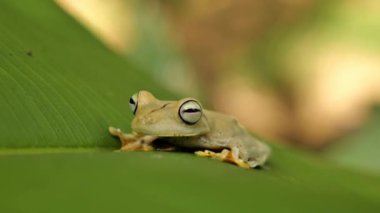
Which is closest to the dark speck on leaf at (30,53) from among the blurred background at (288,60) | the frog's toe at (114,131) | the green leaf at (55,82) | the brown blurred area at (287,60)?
the green leaf at (55,82)

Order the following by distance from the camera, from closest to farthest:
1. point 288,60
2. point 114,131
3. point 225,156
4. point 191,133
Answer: point 114,131 → point 225,156 → point 191,133 → point 288,60

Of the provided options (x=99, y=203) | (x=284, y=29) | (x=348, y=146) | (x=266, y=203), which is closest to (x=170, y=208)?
(x=99, y=203)

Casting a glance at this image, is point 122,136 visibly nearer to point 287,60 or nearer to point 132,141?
point 132,141

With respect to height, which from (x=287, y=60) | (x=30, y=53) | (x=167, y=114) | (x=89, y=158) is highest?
(x=287, y=60)

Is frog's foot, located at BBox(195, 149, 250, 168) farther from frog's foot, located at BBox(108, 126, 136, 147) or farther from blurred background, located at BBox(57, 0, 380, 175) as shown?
blurred background, located at BBox(57, 0, 380, 175)

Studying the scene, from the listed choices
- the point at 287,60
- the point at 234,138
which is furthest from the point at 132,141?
the point at 287,60

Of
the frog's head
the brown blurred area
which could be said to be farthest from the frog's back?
the brown blurred area
